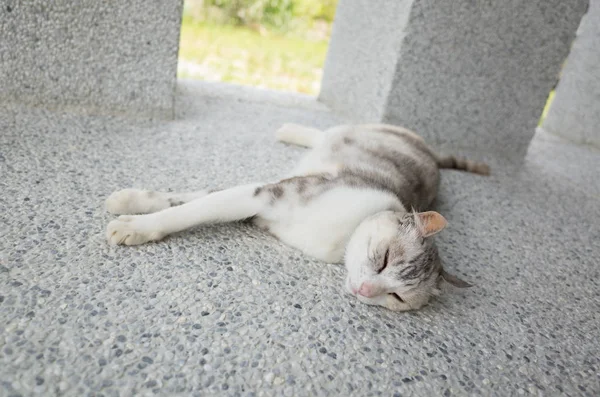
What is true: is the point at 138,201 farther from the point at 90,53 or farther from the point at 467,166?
the point at 467,166

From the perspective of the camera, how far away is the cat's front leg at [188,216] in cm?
154

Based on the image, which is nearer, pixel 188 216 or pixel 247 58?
pixel 188 216

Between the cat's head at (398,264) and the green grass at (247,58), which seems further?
the green grass at (247,58)

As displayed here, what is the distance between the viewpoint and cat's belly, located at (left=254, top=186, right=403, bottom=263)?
66.5 inches

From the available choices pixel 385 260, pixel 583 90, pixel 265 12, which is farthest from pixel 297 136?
pixel 265 12

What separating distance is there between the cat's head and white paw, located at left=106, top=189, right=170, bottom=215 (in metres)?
0.77

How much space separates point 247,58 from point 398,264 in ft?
16.2

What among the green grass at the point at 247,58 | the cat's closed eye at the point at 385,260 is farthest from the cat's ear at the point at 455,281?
the green grass at the point at 247,58

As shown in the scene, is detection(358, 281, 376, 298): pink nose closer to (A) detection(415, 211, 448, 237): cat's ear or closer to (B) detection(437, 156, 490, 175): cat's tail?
(A) detection(415, 211, 448, 237): cat's ear

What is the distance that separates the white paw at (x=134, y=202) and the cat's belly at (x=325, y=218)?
412mm

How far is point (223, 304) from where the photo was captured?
1.40m

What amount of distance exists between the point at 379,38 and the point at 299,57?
12.1 ft

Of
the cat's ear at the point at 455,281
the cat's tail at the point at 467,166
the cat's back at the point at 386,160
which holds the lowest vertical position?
the cat's ear at the point at 455,281

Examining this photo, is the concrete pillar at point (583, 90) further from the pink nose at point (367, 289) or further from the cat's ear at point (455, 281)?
the pink nose at point (367, 289)
